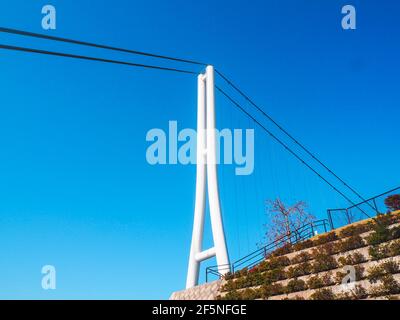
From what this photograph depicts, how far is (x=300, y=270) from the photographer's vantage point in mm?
16031

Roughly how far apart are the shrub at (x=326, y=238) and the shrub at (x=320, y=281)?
2388 millimetres

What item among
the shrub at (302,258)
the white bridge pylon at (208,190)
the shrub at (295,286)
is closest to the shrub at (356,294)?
the shrub at (295,286)

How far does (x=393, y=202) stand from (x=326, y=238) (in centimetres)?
408

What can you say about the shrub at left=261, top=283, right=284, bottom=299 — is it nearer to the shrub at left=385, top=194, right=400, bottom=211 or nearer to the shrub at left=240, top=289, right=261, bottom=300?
the shrub at left=240, top=289, right=261, bottom=300

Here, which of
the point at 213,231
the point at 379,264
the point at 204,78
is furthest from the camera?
the point at 204,78

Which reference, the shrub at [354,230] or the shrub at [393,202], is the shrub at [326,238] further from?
the shrub at [393,202]

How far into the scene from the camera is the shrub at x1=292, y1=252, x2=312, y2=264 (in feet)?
54.5
